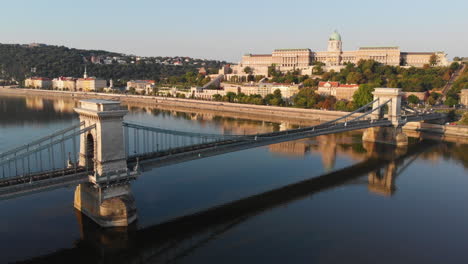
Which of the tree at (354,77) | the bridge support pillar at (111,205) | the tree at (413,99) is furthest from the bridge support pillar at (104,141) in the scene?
the tree at (354,77)

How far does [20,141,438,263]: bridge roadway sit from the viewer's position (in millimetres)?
12211

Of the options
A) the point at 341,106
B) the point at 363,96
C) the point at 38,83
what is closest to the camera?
the point at 363,96

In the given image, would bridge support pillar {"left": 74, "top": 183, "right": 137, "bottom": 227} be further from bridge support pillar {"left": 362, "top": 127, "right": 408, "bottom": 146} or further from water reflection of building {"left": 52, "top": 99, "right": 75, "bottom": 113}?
water reflection of building {"left": 52, "top": 99, "right": 75, "bottom": 113}

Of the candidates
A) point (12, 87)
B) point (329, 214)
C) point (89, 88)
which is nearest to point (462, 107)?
point (329, 214)

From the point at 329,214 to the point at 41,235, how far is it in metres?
10.1

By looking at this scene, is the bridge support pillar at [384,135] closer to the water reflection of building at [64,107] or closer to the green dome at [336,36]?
the water reflection of building at [64,107]

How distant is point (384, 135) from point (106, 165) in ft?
82.7

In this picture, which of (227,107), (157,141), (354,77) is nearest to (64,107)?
(227,107)

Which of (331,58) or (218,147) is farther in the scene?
(331,58)

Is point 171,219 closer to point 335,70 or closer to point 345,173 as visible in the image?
point 345,173

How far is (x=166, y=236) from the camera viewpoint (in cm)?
1359

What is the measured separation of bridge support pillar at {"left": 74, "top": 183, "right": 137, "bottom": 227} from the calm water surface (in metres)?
0.35

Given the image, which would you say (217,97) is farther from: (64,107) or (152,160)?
(152,160)

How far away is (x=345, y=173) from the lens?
22.7 meters
